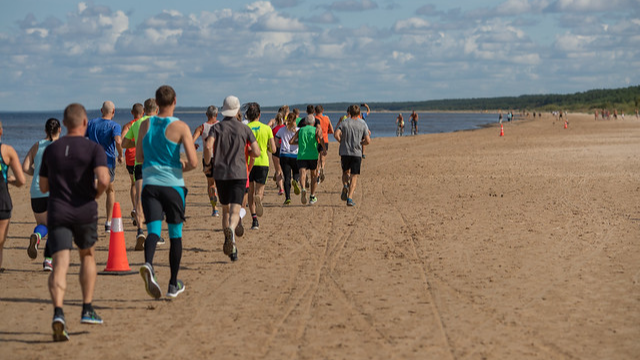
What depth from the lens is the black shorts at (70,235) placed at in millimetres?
5746

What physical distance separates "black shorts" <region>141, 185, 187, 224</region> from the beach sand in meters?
0.82

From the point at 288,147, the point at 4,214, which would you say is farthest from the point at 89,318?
the point at 288,147

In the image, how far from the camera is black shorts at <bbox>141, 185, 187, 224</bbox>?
6.89 meters

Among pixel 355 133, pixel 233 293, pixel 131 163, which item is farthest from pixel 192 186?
pixel 233 293

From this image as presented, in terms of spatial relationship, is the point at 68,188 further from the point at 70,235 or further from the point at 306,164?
the point at 306,164

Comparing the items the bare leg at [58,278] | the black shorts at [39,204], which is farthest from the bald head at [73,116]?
the black shorts at [39,204]

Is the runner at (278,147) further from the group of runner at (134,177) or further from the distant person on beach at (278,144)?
the group of runner at (134,177)

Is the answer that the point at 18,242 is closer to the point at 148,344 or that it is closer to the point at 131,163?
the point at 131,163

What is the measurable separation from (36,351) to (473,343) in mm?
3209

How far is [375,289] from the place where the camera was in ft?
24.7

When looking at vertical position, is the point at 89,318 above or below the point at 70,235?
below

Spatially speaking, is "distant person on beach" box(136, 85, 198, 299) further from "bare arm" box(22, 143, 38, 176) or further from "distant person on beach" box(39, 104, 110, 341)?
"bare arm" box(22, 143, 38, 176)

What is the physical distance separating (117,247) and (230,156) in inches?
61.8

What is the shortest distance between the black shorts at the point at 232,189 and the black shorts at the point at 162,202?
1.64 metres
